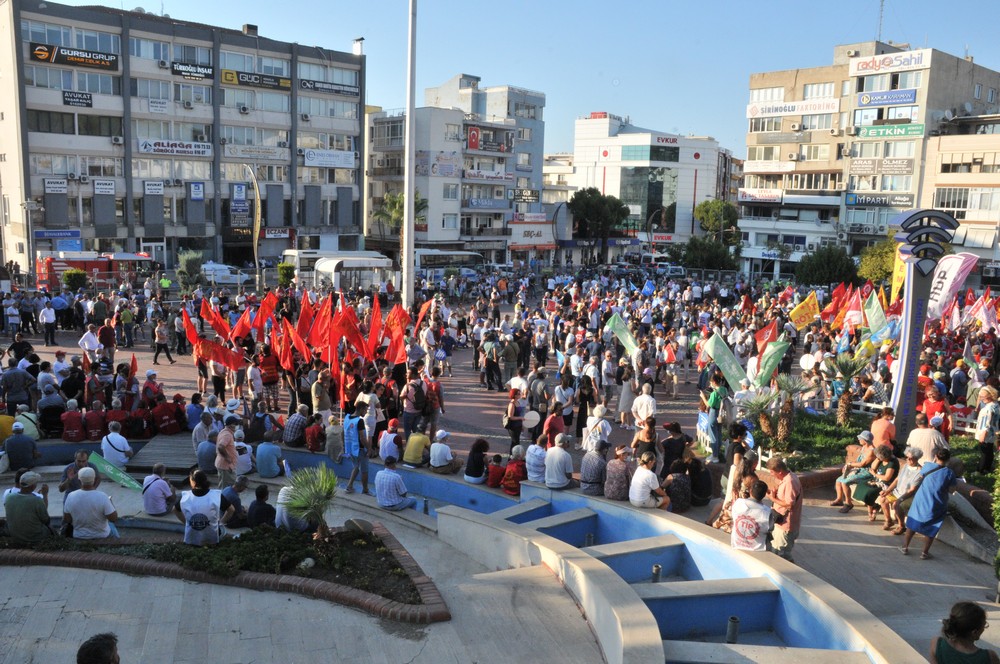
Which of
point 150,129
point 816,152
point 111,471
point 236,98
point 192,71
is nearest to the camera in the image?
point 111,471

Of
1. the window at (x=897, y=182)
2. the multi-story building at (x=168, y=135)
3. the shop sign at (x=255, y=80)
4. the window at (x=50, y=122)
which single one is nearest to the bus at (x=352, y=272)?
the multi-story building at (x=168, y=135)

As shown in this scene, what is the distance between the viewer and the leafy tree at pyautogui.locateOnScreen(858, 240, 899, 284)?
41.8 m

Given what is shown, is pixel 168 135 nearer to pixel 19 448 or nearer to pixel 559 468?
pixel 19 448

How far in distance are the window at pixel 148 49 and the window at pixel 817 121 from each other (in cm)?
4559

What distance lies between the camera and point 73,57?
46156 mm

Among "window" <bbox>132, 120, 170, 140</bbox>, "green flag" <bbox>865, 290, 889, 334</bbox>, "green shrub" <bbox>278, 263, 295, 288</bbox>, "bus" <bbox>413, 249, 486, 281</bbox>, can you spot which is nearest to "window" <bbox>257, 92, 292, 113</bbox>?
"window" <bbox>132, 120, 170, 140</bbox>

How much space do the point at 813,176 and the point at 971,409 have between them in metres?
52.4

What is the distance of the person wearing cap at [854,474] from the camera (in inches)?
436

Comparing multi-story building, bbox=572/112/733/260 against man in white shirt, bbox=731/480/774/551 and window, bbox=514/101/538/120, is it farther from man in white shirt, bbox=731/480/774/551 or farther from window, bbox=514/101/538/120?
man in white shirt, bbox=731/480/774/551

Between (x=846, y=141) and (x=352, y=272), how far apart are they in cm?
4207

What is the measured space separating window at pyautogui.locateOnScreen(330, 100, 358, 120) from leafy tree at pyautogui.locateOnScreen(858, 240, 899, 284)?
116 feet

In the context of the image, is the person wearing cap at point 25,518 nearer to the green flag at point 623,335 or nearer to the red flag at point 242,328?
the red flag at point 242,328

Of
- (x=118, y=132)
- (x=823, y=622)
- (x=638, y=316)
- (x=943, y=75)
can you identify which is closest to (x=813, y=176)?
(x=943, y=75)

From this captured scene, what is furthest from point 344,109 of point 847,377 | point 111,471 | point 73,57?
point 111,471
